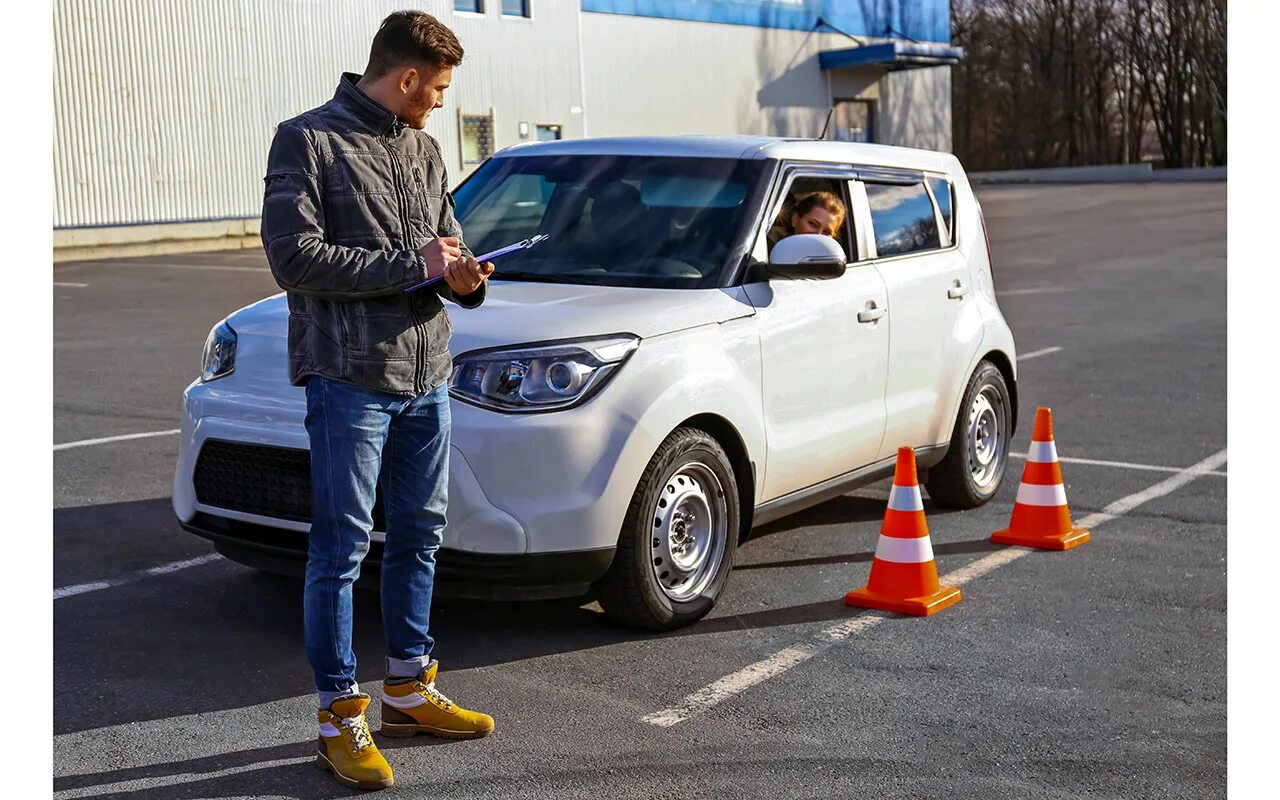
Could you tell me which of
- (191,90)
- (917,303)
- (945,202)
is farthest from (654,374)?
(191,90)

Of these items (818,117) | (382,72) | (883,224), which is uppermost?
(818,117)

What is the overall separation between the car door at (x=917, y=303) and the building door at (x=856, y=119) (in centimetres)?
3798

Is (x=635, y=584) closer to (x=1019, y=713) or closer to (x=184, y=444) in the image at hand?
(x=1019, y=713)

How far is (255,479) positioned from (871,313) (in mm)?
2712

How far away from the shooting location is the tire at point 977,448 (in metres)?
7.36

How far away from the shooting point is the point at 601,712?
463 centimetres

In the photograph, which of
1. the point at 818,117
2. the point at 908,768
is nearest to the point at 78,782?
the point at 908,768

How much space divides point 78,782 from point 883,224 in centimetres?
430

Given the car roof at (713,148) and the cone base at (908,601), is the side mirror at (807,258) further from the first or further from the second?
the cone base at (908,601)

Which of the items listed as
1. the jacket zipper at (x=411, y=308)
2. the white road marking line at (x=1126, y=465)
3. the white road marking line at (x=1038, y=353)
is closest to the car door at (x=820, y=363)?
the jacket zipper at (x=411, y=308)

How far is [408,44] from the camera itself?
398cm

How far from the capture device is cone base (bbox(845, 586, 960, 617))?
5.75 metres

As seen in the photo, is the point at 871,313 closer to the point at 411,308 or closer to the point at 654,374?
the point at 654,374

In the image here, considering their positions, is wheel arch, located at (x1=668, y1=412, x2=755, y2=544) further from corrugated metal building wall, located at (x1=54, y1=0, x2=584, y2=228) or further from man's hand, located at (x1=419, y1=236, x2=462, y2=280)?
corrugated metal building wall, located at (x1=54, y1=0, x2=584, y2=228)
